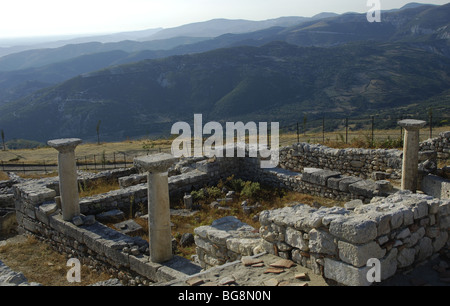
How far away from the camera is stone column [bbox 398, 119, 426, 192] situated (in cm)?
1059

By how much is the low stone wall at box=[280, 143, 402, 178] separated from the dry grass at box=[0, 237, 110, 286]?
8279 millimetres

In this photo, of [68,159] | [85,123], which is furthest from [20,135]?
[68,159]

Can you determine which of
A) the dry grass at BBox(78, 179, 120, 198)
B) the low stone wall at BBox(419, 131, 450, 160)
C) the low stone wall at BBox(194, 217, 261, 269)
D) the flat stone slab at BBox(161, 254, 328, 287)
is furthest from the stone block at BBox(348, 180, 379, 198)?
the dry grass at BBox(78, 179, 120, 198)

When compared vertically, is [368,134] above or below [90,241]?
above

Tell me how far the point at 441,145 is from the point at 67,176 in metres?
12.5

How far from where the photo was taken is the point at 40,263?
9531 millimetres

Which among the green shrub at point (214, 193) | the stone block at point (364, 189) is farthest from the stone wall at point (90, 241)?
the stone block at point (364, 189)

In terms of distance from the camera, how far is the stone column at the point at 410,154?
10586mm

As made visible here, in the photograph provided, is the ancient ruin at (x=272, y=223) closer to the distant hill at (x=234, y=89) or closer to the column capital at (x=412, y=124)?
the column capital at (x=412, y=124)

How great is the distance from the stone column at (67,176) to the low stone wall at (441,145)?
38.9ft

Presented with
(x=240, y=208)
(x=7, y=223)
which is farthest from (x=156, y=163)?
A: (x=7, y=223)

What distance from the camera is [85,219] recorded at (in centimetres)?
998

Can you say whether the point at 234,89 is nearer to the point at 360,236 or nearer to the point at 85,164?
the point at 85,164
